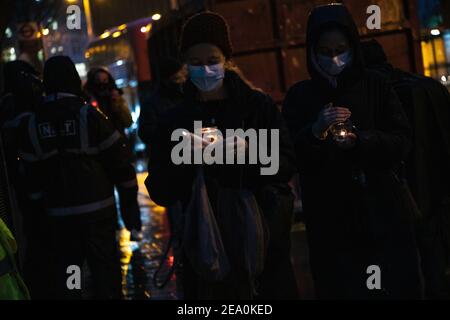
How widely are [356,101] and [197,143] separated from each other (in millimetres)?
985

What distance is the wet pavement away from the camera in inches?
281

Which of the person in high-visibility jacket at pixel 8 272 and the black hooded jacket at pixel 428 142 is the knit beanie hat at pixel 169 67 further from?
the person in high-visibility jacket at pixel 8 272

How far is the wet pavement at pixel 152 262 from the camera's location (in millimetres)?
7137

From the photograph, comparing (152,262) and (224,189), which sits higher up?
(224,189)

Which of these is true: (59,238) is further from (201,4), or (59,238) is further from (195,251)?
(201,4)

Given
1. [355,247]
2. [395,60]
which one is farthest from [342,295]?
[395,60]

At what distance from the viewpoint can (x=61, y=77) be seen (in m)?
5.77

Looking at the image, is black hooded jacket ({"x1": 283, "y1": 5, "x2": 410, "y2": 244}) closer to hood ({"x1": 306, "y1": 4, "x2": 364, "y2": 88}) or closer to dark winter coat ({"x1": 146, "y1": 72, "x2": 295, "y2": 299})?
hood ({"x1": 306, "y1": 4, "x2": 364, "y2": 88})

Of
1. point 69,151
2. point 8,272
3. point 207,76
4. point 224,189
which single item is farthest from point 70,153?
point 8,272

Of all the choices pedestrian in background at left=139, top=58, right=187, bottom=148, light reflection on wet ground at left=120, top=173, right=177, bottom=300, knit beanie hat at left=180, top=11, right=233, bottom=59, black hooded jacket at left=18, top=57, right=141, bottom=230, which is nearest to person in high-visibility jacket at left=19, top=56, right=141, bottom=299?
black hooded jacket at left=18, top=57, right=141, bottom=230

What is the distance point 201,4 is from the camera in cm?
851

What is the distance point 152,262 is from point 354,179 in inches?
192

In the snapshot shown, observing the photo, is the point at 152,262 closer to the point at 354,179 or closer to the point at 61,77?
the point at 61,77

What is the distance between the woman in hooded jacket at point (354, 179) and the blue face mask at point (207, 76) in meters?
0.55
